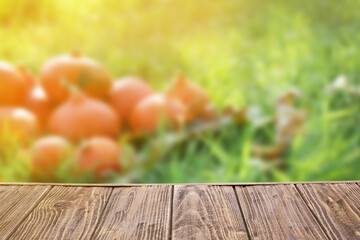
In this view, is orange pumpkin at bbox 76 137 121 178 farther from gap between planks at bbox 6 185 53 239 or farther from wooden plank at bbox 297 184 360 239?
wooden plank at bbox 297 184 360 239

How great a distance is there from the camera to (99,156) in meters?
1.22

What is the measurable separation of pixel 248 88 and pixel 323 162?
27 centimetres

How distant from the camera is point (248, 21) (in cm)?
126

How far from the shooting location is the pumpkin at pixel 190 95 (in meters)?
1.25

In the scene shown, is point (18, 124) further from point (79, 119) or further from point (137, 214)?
point (137, 214)

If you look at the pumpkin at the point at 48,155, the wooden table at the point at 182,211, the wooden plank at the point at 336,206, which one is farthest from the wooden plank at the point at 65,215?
the wooden plank at the point at 336,206

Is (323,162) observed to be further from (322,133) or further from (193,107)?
(193,107)

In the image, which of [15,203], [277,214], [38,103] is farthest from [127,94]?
[277,214]

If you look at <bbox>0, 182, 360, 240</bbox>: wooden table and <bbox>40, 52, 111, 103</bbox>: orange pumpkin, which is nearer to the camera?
<bbox>0, 182, 360, 240</bbox>: wooden table

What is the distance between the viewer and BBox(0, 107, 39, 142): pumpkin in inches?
48.1

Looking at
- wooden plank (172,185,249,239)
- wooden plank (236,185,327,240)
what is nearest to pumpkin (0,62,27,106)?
wooden plank (172,185,249,239)

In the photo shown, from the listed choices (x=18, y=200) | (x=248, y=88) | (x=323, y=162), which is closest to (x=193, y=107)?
(x=248, y=88)

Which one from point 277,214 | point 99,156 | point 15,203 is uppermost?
point 99,156

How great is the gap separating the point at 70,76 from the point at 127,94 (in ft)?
0.50
